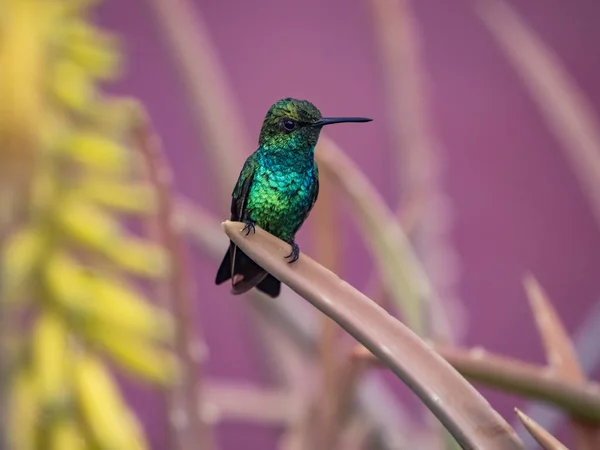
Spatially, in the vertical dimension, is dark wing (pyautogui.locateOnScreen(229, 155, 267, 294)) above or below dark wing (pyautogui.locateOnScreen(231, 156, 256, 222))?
A: below

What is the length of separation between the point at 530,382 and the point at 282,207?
7 centimetres

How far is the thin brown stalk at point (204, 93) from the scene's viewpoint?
39 centimetres

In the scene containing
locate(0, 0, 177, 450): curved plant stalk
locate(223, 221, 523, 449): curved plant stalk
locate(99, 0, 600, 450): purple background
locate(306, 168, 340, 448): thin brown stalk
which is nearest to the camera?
locate(223, 221, 523, 449): curved plant stalk

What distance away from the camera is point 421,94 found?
44 centimetres

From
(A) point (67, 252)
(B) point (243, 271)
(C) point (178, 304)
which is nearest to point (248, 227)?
(B) point (243, 271)

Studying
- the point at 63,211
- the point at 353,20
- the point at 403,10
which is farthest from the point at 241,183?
the point at 353,20

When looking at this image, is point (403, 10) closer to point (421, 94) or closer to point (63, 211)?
point (421, 94)

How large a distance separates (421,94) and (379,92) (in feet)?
0.37

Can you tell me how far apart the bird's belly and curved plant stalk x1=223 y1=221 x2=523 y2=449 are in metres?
0.02

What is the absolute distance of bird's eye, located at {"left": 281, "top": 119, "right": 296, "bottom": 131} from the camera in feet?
0.45

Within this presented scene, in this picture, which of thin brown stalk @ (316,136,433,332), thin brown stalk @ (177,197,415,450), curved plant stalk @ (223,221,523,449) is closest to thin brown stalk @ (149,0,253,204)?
thin brown stalk @ (177,197,415,450)

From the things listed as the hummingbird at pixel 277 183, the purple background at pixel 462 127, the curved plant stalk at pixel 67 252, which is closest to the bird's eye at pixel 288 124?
the hummingbird at pixel 277 183

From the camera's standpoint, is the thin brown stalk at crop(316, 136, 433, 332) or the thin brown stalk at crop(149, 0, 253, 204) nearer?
the thin brown stalk at crop(316, 136, 433, 332)

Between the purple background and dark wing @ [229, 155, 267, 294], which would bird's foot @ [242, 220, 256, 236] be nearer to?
dark wing @ [229, 155, 267, 294]
